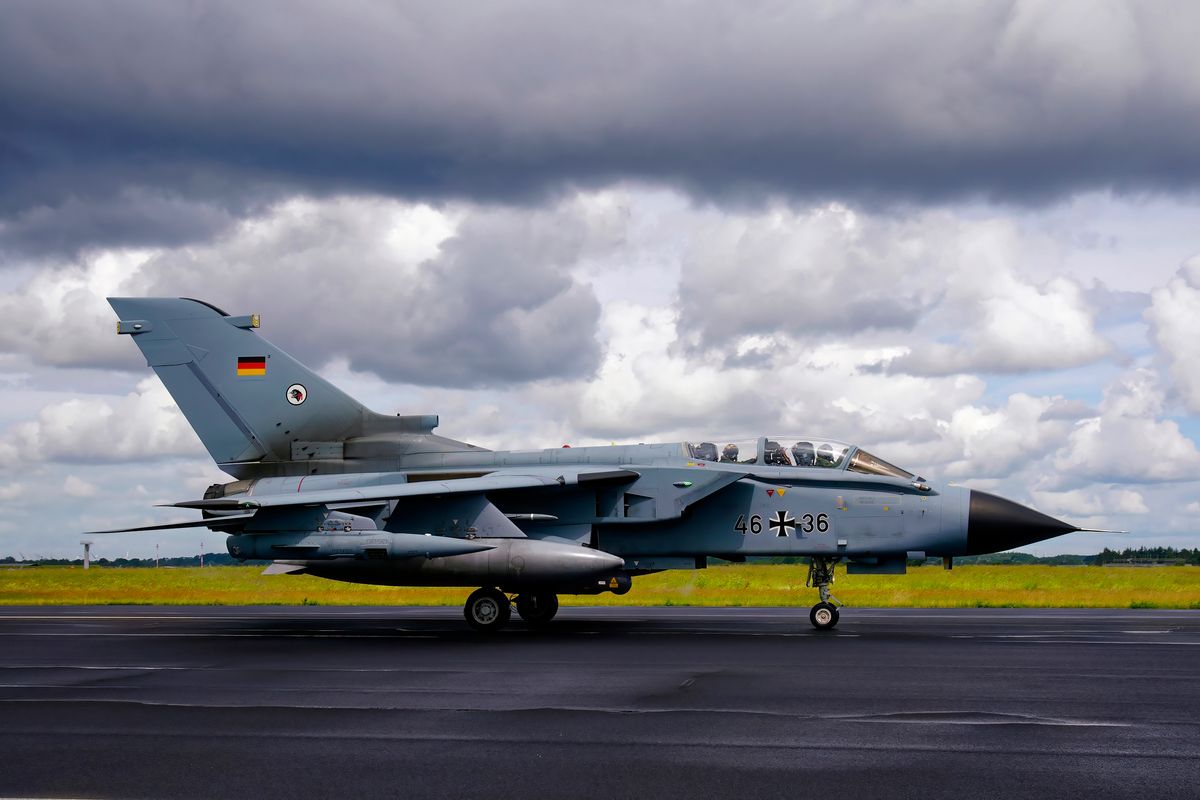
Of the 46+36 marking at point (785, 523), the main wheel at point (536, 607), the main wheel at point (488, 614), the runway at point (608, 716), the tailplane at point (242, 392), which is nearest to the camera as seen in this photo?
the runway at point (608, 716)

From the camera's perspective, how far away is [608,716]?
9.61 meters

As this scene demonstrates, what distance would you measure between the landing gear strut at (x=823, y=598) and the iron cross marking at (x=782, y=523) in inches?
31.1

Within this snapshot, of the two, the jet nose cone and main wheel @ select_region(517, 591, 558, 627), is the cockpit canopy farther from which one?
main wheel @ select_region(517, 591, 558, 627)

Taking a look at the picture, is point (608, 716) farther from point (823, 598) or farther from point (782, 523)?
point (823, 598)

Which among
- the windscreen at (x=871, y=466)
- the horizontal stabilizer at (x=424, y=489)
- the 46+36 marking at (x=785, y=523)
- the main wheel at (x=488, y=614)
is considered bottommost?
the main wheel at (x=488, y=614)

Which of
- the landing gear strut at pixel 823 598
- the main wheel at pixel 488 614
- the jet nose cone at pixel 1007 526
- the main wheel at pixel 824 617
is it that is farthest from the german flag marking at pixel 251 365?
the jet nose cone at pixel 1007 526

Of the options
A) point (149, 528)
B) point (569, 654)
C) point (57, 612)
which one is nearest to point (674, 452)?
point (569, 654)

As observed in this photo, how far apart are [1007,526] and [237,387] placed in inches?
589

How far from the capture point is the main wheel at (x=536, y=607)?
21172 millimetres

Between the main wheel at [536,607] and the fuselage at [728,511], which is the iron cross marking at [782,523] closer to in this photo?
the fuselage at [728,511]

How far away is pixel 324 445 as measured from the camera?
74.3 feet

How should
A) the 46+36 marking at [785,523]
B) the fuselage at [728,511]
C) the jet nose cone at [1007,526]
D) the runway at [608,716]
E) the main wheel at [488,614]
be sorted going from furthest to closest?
the main wheel at [488,614] → the 46+36 marking at [785,523] → the fuselage at [728,511] → the jet nose cone at [1007,526] → the runway at [608,716]

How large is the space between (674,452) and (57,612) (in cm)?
1663

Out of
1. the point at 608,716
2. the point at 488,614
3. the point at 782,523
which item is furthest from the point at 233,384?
the point at 608,716
